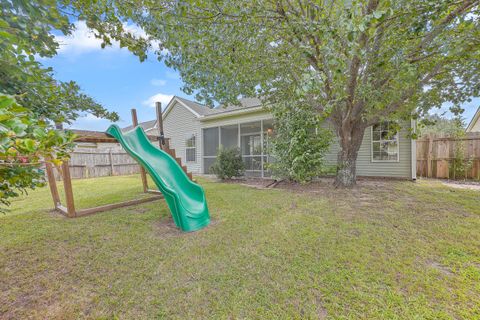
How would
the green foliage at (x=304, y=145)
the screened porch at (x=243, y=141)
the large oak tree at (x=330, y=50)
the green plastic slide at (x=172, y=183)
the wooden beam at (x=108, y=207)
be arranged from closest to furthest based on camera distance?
the large oak tree at (x=330, y=50)
the green plastic slide at (x=172, y=183)
the wooden beam at (x=108, y=207)
the green foliage at (x=304, y=145)
the screened porch at (x=243, y=141)

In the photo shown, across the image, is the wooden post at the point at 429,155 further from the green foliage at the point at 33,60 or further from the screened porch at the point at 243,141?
the green foliage at the point at 33,60

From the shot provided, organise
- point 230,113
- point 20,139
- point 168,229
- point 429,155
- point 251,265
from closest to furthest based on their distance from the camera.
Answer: point 20,139, point 251,265, point 168,229, point 429,155, point 230,113

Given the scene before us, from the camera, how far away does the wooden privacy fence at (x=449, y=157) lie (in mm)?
7234

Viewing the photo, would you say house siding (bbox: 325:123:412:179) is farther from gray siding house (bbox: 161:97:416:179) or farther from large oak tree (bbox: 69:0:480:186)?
large oak tree (bbox: 69:0:480:186)

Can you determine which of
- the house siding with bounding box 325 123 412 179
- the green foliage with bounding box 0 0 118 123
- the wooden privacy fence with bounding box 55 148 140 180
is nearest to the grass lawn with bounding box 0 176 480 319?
the green foliage with bounding box 0 0 118 123

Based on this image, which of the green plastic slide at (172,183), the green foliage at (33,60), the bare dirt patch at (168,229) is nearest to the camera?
the green foliage at (33,60)

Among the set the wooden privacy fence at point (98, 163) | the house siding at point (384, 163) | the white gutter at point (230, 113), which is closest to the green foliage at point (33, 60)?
the house siding at point (384, 163)

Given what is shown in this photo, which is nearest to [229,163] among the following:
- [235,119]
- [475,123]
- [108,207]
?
[235,119]

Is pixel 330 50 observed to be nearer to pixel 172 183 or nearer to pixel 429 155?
pixel 172 183

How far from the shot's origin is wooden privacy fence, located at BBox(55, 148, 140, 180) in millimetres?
11062

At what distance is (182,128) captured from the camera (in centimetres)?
1205

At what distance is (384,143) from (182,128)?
10053mm

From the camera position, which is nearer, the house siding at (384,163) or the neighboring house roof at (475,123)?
the house siding at (384,163)

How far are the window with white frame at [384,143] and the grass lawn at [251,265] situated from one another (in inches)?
153
